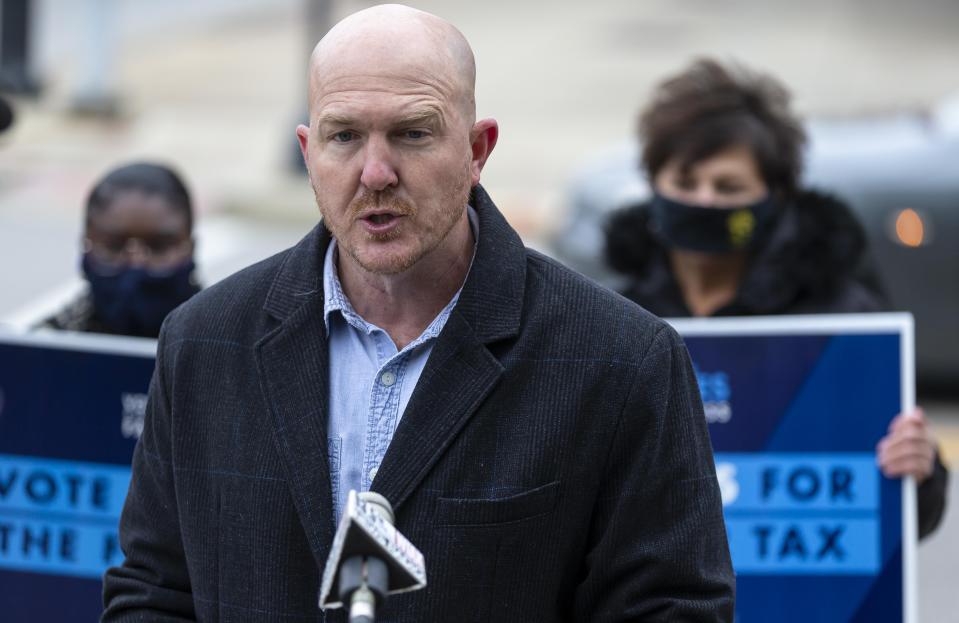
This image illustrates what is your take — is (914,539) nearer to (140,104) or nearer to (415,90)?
(415,90)

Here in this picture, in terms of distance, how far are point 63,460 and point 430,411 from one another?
2011mm

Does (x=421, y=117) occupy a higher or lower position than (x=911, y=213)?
lower

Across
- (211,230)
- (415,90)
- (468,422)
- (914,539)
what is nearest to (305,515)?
(468,422)

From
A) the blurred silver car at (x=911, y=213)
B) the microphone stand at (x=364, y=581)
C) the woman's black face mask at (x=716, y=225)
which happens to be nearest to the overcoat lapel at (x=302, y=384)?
the microphone stand at (x=364, y=581)

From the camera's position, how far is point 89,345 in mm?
4414

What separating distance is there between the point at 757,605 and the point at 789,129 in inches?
55.4

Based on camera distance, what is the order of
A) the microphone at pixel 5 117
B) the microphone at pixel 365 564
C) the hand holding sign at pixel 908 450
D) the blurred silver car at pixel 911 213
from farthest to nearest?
the blurred silver car at pixel 911 213, the hand holding sign at pixel 908 450, the microphone at pixel 5 117, the microphone at pixel 365 564

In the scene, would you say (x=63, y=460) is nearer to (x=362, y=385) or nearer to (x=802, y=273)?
(x=362, y=385)

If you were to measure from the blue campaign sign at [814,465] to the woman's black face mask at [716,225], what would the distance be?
0.42 m

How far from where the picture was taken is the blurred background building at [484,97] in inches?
395

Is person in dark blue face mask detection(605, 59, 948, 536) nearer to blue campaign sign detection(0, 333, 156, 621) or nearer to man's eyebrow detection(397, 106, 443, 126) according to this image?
blue campaign sign detection(0, 333, 156, 621)

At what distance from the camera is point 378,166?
2.62 m

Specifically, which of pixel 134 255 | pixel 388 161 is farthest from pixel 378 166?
pixel 134 255

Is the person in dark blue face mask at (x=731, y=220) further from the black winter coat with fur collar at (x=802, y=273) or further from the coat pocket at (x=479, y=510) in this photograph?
the coat pocket at (x=479, y=510)
